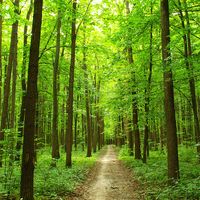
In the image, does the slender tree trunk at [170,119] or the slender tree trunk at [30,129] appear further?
the slender tree trunk at [170,119]

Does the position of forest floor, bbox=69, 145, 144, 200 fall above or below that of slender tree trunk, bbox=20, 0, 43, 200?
below

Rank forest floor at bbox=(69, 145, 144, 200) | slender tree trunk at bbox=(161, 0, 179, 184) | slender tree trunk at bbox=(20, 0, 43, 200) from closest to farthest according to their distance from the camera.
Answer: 1. slender tree trunk at bbox=(20, 0, 43, 200)
2. forest floor at bbox=(69, 145, 144, 200)
3. slender tree trunk at bbox=(161, 0, 179, 184)

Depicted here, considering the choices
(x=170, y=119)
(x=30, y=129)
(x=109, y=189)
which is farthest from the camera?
(x=109, y=189)

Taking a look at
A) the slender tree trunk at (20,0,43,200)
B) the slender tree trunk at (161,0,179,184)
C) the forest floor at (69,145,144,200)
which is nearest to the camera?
the slender tree trunk at (20,0,43,200)

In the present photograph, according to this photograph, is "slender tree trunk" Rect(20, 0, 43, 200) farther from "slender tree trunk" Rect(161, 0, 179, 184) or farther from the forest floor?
"slender tree trunk" Rect(161, 0, 179, 184)

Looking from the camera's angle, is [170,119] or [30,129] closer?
[30,129]

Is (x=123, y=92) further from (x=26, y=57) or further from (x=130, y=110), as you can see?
(x=26, y=57)

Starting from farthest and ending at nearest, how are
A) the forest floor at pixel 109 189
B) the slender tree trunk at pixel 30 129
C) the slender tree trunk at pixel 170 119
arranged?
the slender tree trunk at pixel 170 119 < the forest floor at pixel 109 189 < the slender tree trunk at pixel 30 129

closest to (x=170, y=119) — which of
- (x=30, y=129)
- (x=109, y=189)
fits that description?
(x=109, y=189)

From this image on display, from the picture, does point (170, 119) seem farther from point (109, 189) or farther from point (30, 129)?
point (30, 129)

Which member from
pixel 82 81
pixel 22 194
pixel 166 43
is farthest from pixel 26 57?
pixel 22 194

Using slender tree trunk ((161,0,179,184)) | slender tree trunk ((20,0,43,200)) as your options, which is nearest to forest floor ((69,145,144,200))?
slender tree trunk ((161,0,179,184))

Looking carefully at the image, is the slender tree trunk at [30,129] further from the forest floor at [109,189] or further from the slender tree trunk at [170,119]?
the slender tree trunk at [170,119]

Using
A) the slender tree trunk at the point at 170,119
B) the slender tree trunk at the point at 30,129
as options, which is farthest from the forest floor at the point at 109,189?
the slender tree trunk at the point at 30,129
